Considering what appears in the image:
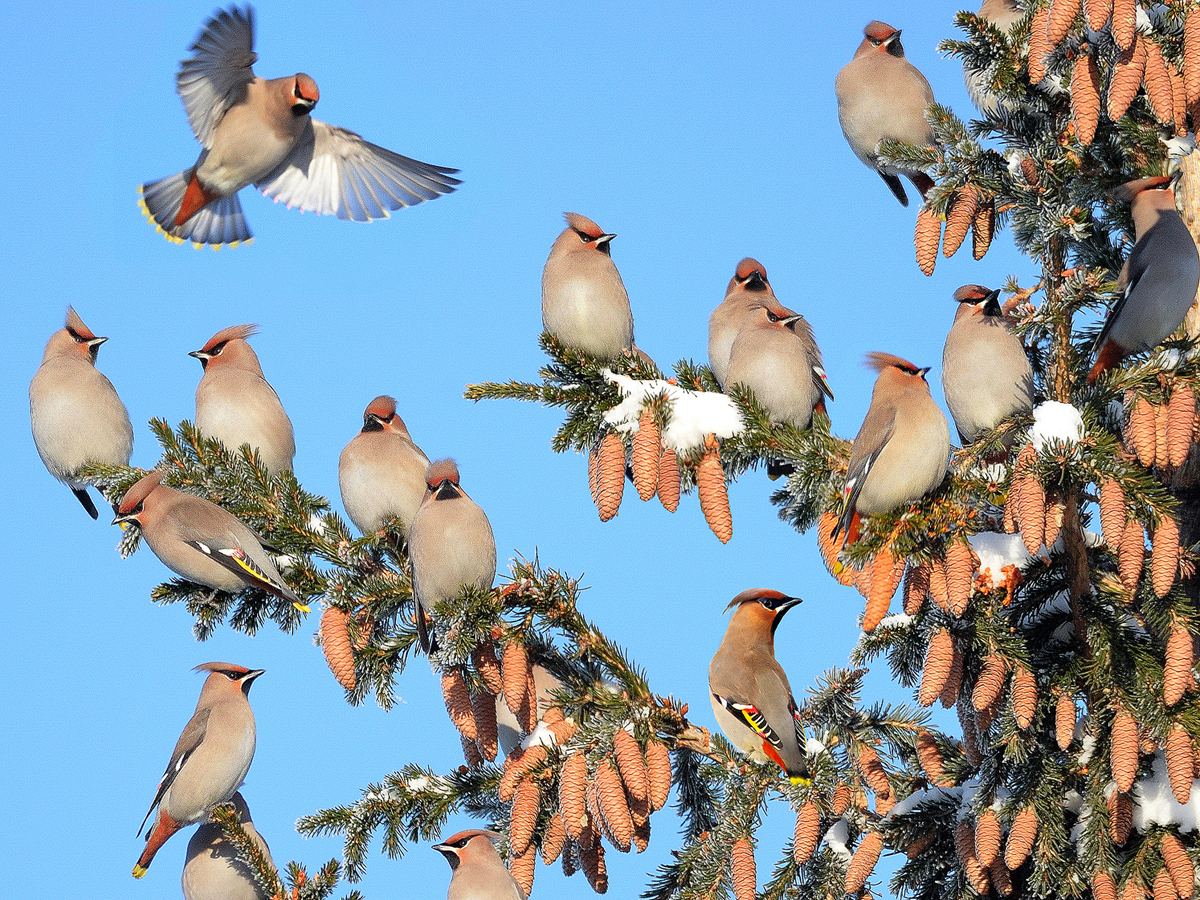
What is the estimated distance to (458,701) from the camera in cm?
337

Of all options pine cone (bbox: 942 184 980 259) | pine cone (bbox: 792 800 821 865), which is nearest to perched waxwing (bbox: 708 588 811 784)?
pine cone (bbox: 792 800 821 865)

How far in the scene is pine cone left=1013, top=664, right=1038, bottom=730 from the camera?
2877mm

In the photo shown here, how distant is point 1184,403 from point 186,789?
2.96 meters

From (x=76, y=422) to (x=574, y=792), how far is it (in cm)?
326

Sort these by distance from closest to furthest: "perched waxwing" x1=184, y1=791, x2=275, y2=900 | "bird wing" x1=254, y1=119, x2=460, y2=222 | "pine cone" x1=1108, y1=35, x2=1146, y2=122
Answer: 1. "pine cone" x1=1108, y1=35, x2=1146, y2=122
2. "perched waxwing" x1=184, y1=791, x2=275, y2=900
3. "bird wing" x1=254, y1=119, x2=460, y2=222

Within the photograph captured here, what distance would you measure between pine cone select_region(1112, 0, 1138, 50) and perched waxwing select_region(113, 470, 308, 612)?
8.43 ft

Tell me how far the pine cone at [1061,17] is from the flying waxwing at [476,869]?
2492 millimetres

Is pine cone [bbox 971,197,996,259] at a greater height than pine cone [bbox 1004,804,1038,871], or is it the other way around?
pine cone [bbox 971,197,996,259]

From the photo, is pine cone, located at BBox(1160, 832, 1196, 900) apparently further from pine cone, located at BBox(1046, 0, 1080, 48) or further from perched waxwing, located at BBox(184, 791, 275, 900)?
perched waxwing, located at BBox(184, 791, 275, 900)

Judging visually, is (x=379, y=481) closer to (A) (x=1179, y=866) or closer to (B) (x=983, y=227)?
(B) (x=983, y=227)

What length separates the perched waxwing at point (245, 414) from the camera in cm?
511

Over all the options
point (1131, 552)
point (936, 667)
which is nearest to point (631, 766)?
point (936, 667)

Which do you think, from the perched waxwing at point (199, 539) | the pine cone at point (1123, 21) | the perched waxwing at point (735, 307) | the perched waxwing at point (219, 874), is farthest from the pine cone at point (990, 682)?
the perched waxwing at point (219, 874)

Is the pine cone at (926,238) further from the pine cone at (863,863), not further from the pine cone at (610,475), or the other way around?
the pine cone at (863,863)
